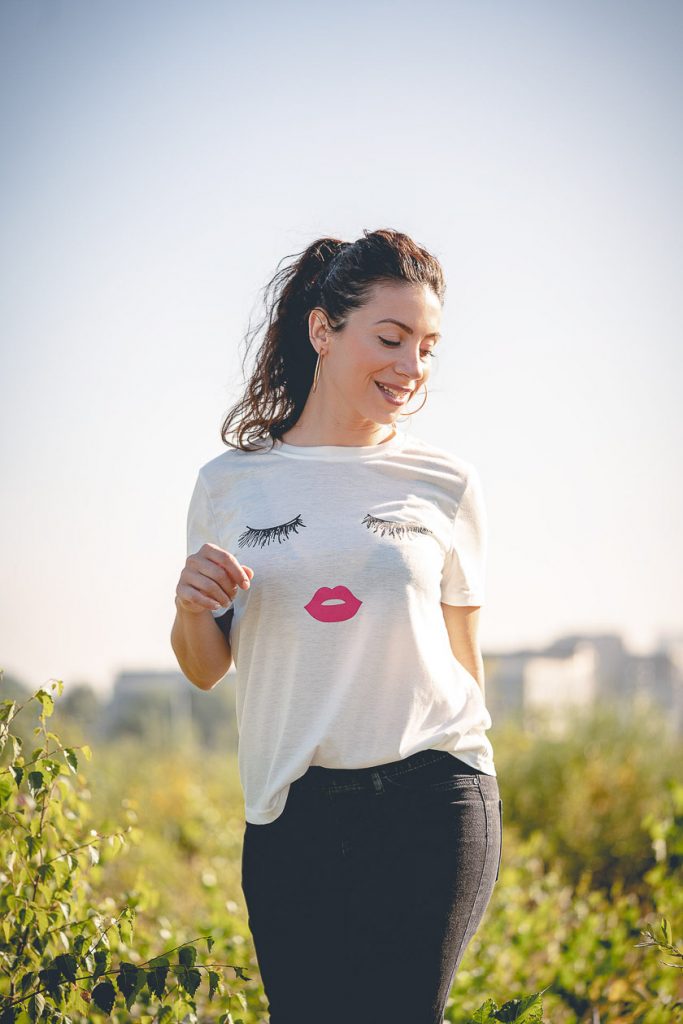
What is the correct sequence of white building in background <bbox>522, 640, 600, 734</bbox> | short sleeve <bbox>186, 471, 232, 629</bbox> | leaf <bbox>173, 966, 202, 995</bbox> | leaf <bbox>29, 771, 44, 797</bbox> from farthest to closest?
white building in background <bbox>522, 640, 600, 734</bbox>
short sleeve <bbox>186, 471, 232, 629</bbox>
leaf <bbox>29, 771, 44, 797</bbox>
leaf <bbox>173, 966, 202, 995</bbox>

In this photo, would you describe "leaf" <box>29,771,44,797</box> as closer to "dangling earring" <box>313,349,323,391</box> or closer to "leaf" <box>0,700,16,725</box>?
"leaf" <box>0,700,16,725</box>

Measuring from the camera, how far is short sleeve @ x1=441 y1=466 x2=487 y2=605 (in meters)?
2.05

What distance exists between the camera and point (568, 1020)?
9.45 feet

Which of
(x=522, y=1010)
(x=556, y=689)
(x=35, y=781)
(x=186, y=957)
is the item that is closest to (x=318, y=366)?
(x=35, y=781)

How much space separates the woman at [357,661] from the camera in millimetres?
1791

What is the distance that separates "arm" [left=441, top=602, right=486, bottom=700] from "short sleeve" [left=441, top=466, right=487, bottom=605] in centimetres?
3

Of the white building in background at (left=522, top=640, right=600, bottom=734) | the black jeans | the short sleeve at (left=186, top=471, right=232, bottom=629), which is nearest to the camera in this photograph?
the black jeans

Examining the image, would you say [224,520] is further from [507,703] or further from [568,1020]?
[507,703]

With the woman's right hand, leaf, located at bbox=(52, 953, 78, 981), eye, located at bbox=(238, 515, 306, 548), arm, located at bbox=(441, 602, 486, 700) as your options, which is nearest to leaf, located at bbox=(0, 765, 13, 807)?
leaf, located at bbox=(52, 953, 78, 981)

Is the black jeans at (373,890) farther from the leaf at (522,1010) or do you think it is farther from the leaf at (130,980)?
the leaf at (130,980)

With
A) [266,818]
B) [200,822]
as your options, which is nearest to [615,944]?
[266,818]

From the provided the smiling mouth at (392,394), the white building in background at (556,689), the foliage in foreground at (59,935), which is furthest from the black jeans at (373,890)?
the white building in background at (556,689)

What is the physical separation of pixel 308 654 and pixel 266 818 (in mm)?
314

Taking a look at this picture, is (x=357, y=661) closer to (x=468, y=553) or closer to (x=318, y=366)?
(x=468, y=553)
